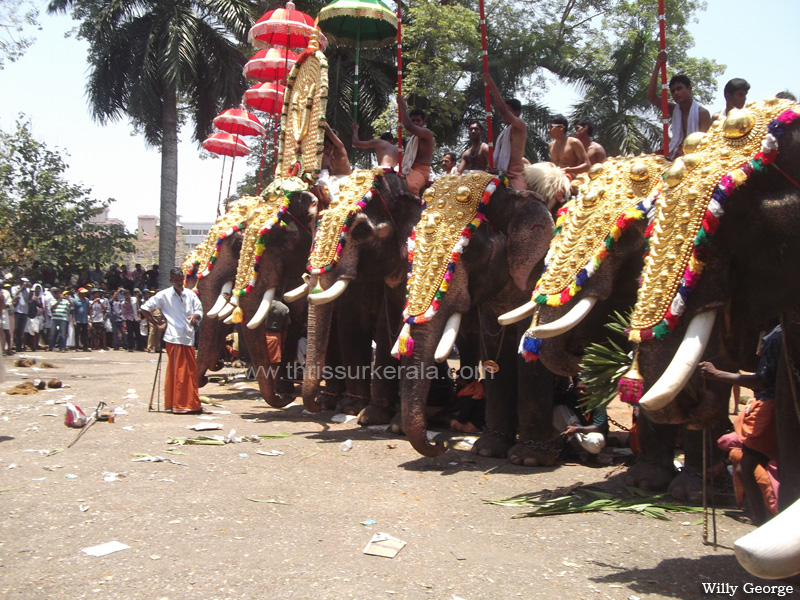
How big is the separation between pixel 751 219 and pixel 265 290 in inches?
267

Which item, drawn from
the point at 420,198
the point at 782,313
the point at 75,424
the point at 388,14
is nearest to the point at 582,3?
the point at 388,14

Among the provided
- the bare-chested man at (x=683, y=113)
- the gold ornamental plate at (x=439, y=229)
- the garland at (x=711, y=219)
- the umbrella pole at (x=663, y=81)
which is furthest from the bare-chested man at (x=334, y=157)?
the garland at (x=711, y=219)

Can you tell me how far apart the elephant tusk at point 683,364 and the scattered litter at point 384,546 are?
179cm

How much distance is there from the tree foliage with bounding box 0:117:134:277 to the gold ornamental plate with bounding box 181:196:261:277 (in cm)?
1305

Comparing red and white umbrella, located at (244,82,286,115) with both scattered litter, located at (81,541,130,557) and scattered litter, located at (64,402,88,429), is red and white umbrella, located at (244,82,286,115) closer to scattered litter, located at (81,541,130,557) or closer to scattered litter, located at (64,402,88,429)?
scattered litter, located at (64,402,88,429)

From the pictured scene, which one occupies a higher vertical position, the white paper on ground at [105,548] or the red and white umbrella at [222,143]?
the red and white umbrella at [222,143]

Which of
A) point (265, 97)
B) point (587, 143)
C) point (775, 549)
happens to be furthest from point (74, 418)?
point (265, 97)

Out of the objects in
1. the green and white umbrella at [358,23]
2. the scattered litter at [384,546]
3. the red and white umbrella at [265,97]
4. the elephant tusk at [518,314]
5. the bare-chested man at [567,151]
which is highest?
the red and white umbrella at [265,97]

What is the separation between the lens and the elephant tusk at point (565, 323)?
4.75 metres

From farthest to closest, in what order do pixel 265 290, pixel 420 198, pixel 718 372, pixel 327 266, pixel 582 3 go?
pixel 582 3
pixel 265 290
pixel 420 198
pixel 327 266
pixel 718 372

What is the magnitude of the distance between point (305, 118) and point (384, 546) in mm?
7142

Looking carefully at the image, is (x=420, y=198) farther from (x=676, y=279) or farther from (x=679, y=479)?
(x=676, y=279)

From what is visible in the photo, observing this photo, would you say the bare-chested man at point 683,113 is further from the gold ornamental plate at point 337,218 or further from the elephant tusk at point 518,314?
the gold ornamental plate at point 337,218

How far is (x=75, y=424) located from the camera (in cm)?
835
